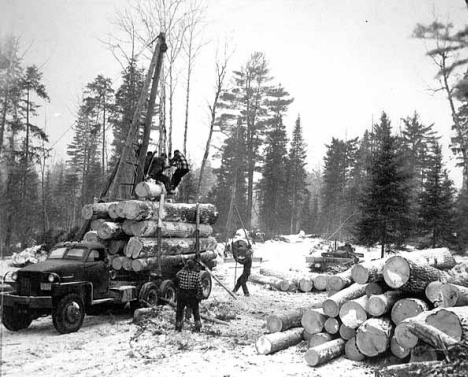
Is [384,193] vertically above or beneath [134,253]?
above

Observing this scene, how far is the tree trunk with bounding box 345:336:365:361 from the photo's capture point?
7.07m

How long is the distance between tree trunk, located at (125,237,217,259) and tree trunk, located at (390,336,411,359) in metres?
7.35

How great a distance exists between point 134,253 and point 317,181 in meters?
83.9

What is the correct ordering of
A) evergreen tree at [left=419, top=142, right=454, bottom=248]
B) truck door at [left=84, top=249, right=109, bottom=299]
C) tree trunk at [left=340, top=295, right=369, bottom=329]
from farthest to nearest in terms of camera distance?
evergreen tree at [left=419, top=142, right=454, bottom=248]
truck door at [left=84, top=249, right=109, bottom=299]
tree trunk at [left=340, top=295, right=369, bottom=329]

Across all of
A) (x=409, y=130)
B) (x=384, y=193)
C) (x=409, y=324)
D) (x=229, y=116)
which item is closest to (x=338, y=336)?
(x=409, y=324)

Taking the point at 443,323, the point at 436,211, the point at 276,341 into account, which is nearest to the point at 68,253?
the point at 276,341

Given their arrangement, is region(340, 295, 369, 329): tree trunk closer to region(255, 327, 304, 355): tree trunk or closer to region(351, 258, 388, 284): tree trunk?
region(351, 258, 388, 284): tree trunk

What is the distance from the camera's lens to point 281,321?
7961 millimetres

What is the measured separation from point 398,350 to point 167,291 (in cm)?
698

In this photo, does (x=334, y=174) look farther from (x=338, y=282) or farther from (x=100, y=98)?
(x=338, y=282)

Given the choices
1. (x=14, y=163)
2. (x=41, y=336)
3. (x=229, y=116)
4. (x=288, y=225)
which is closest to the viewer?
(x=41, y=336)

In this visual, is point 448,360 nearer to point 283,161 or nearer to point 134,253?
point 134,253

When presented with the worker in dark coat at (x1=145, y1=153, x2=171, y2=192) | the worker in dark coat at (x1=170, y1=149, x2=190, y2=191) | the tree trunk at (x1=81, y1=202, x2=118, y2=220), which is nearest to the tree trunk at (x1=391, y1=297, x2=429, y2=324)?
the tree trunk at (x1=81, y1=202, x2=118, y2=220)

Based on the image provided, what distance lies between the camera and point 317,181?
9231 centimetres
